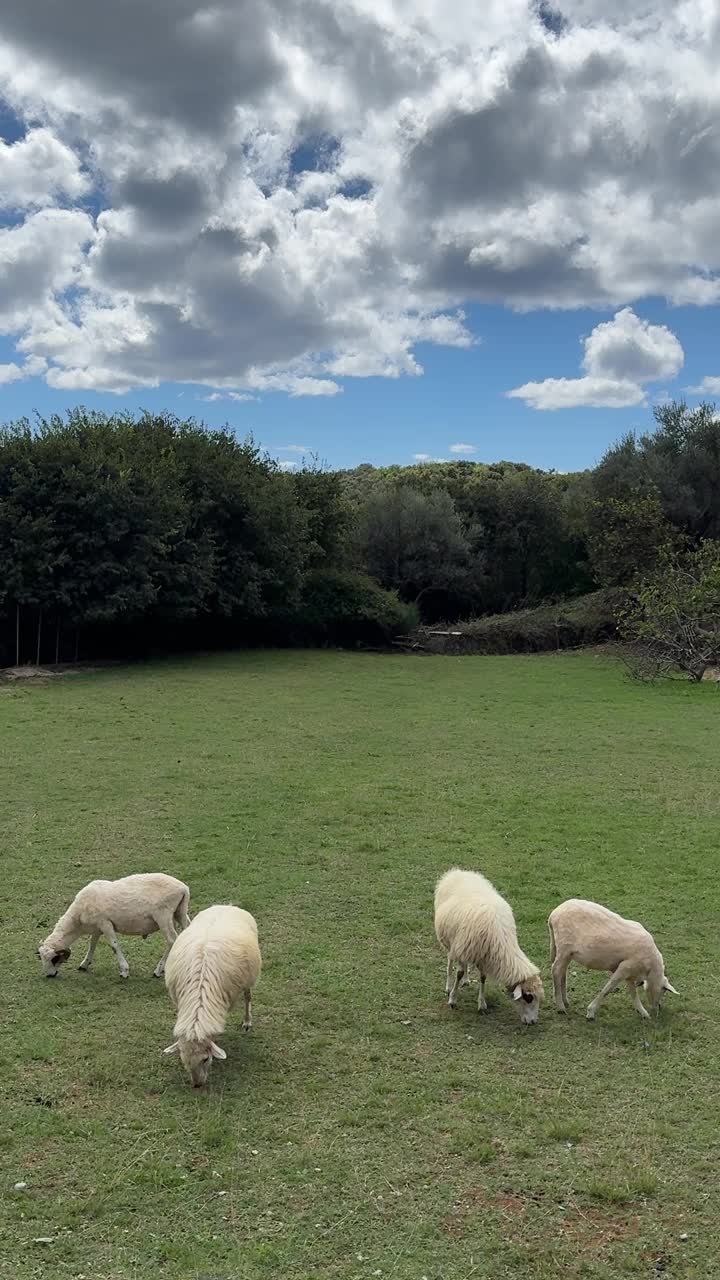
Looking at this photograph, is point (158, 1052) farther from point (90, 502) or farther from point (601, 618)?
point (601, 618)

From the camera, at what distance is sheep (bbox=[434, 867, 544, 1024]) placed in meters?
6.85

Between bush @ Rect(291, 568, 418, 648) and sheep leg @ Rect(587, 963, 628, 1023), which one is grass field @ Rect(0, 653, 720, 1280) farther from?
bush @ Rect(291, 568, 418, 648)

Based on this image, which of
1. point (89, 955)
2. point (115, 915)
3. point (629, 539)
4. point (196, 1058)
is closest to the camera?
point (196, 1058)

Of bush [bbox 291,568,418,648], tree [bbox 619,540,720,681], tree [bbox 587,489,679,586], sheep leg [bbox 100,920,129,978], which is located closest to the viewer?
A: sheep leg [bbox 100,920,129,978]

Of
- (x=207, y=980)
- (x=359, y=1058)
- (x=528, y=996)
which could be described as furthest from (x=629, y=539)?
(x=207, y=980)

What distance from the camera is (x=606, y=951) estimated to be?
6.89 metres

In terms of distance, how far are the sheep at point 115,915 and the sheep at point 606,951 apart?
3115mm

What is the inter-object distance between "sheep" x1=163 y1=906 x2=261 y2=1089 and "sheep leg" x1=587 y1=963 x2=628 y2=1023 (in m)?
2.53

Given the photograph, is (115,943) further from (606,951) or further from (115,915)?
(606,951)

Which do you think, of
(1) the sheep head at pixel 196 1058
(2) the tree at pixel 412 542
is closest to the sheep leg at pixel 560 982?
(1) the sheep head at pixel 196 1058

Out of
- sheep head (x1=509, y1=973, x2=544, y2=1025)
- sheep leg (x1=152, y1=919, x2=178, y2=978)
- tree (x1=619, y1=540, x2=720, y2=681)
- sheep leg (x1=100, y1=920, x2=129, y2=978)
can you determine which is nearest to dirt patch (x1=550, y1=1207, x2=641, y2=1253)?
sheep head (x1=509, y1=973, x2=544, y2=1025)

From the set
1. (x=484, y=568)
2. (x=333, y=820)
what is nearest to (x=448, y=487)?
(x=484, y=568)

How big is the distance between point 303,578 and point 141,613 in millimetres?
7190

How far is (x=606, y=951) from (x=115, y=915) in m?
3.87
